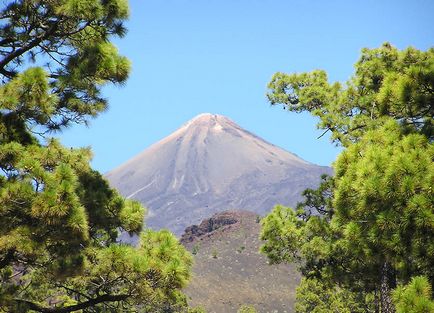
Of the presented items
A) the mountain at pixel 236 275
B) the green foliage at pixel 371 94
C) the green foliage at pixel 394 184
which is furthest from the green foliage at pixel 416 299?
the mountain at pixel 236 275

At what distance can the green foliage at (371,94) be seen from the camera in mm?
8305

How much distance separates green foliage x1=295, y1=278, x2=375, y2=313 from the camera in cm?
3338

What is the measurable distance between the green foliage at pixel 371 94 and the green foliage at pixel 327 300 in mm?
17224

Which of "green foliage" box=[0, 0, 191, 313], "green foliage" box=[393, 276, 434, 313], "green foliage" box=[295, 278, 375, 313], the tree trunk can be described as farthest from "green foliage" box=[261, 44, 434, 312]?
"green foliage" box=[295, 278, 375, 313]

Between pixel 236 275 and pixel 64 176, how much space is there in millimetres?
88823

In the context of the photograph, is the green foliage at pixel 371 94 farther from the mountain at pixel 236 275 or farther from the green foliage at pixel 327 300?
the mountain at pixel 236 275

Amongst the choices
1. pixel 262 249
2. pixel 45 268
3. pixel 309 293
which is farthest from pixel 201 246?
pixel 45 268

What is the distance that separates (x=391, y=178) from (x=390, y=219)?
1.88 feet

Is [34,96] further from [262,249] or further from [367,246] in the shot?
[262,249]

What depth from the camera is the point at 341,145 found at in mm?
16094

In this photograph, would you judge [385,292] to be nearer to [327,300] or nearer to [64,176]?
[64,176]

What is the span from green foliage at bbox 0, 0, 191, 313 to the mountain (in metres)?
70.4

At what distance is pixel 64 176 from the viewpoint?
759 centimetres

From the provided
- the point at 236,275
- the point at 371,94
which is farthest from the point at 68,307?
the point at 236,275
